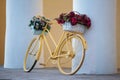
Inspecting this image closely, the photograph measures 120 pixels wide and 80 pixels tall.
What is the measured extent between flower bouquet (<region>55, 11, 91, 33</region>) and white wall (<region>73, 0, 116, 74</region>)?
0.16 m

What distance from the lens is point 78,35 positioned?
6.50 metres

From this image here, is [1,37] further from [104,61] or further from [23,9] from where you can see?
[104,61]

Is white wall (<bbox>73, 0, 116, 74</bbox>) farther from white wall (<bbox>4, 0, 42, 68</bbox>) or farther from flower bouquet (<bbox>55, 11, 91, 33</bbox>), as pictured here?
white wall (<bbox>4, 0, 42, 68</bbox>)

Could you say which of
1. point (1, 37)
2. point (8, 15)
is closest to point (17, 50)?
point (8, 15)

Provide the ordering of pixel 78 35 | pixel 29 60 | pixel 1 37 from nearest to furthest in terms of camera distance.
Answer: pixel 78 35
pixel 29 60
pixel 1 37

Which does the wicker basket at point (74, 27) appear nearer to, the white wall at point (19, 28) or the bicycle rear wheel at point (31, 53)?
the bicycle rear wheel at point (31, 53)

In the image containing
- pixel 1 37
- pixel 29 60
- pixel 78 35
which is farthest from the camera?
pixel 1 37

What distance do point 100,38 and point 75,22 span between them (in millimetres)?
575

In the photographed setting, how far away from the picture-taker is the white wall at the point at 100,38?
22.0 ft

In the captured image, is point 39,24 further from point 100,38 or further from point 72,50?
point 100,38

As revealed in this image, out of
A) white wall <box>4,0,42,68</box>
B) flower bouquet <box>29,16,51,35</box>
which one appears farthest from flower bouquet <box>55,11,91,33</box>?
white wall <box>4,0,42,68</box>

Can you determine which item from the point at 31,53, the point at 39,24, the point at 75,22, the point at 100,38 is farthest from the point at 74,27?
the point at 31,53

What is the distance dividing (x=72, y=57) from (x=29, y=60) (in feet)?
7.93

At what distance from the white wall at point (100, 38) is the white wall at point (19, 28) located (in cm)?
250
